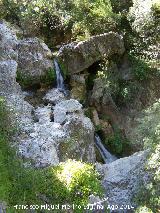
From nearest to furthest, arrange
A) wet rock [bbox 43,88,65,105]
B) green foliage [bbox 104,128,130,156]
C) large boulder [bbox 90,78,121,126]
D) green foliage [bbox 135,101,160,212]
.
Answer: green foliage [bbox 135,101,160,212]
wet rock [bbox 43,88,65,105]
green foliage [bbox 104,128,130,156]
large boulder [bbox 90,78,121,126]

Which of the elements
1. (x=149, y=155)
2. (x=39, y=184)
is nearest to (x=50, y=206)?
(x=39, y=184)

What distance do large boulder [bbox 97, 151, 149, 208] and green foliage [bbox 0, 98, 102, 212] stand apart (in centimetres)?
80

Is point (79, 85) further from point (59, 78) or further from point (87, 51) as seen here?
point (87, 51)

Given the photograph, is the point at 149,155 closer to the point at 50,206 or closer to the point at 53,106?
the point at 50,206

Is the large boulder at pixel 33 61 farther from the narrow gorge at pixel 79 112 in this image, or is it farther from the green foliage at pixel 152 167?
the green foliage at pixel 152 167

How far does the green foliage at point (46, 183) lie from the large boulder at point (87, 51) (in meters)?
6.73

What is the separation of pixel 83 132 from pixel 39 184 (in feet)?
12.3

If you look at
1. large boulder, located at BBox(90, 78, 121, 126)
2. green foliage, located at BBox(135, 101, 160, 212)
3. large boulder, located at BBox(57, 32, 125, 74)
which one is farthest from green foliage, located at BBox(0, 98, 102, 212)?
large boulder, located at BBox(57, 32, 125, 74)

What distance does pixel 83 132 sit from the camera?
1206 centimetres

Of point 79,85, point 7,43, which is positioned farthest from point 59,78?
point 7,43

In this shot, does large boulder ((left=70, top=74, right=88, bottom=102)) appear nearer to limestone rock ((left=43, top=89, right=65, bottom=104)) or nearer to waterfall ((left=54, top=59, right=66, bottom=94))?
waterfall ((left=54, top=59, right=66, bottom=94))

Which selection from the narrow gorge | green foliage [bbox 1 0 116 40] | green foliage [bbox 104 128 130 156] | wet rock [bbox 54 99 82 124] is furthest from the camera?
green foliage [bbox 1 0 116 40]

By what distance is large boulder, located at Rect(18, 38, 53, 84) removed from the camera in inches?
569

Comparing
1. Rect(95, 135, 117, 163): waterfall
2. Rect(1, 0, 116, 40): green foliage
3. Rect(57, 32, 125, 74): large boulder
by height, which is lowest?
Rect(95, 135, 117, 163): waterfall
